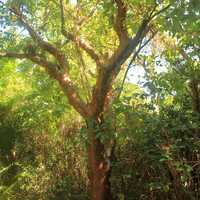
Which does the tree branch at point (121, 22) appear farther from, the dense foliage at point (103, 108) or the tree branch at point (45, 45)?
the tree branch at point (45, 45)

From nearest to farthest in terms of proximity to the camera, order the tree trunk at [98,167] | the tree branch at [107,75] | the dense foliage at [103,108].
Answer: the dense foliage at [103,108] < the tree trunk at [98,167] < the tree branch at [107,75]

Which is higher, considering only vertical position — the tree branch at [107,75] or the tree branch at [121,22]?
the tree branch at [121,22]

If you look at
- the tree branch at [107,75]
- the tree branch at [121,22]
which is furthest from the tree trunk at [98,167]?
the tree branch at [121,22]

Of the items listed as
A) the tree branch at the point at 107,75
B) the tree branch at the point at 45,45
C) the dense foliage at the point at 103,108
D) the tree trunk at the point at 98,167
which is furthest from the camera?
the tree branch at the point at 45,45

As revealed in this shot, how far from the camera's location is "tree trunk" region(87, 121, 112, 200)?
6.69 meters

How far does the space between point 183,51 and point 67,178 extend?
3157 mm

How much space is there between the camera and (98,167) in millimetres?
6766

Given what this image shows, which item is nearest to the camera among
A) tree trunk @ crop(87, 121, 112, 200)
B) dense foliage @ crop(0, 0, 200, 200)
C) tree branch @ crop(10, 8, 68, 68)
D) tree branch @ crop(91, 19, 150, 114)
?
dense foliage @ crop(0, 0, 200, 200)

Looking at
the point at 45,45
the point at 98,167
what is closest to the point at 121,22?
the point at 45,45

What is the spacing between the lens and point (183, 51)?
22.5 ft

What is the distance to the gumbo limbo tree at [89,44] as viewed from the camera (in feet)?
22.3

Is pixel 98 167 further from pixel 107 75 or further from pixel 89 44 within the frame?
pixel 89 44

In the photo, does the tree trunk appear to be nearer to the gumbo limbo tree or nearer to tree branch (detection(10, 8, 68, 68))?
the gumbo limbo tree

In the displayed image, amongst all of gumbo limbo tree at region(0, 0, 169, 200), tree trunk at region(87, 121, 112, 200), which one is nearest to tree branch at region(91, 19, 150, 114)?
gumbo limbo tree at region(0, 0, 169, 200)
